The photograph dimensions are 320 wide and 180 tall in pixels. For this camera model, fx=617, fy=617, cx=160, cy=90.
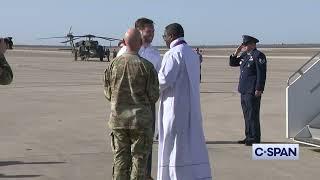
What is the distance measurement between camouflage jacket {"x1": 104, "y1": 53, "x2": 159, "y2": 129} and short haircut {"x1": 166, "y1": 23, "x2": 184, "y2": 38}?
0.66m

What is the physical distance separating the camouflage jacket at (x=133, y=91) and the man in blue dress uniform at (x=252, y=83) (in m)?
4.55

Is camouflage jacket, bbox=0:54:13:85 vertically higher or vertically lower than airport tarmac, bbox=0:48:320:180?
higher

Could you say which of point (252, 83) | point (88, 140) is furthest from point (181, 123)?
point (88, 140)

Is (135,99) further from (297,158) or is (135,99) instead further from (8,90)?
(8,90)

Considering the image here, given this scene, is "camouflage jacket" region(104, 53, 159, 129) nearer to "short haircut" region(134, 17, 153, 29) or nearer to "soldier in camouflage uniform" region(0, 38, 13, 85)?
"short haircut" region(134, 17, 153, 29)

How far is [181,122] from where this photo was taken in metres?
6.17

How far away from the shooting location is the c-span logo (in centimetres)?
914

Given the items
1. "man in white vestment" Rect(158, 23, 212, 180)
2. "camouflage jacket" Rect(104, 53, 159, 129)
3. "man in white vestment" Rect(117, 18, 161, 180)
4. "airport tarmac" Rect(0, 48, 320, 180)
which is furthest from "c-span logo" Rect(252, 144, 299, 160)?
"camouflage jacket" Rect(104, 53, 159, 129)

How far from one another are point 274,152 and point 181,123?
11.3 ft

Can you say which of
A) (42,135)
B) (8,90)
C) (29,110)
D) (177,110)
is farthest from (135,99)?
(8,90)

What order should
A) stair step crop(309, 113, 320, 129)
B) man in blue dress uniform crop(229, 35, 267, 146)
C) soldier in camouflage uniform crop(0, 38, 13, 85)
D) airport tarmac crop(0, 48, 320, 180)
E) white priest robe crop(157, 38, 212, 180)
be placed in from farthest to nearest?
man in blue dress uniform crop(229, 35, 267, 146) < stair step crop(309, 113, 320, 129) < airport tarmac crop(0, 48, 320, 180) < white priest robe crop(157, 38, 212, 180) < soldier in camouflage uniform crop(0, 38, 13, 85)

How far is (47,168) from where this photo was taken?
328 inches

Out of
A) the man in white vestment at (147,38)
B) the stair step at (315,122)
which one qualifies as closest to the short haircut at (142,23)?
the man in white vestment at (147,38)

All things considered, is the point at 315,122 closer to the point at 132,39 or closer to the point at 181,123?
the point at 181,123
